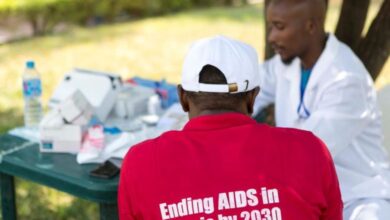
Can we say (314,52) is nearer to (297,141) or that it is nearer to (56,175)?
(297,141)

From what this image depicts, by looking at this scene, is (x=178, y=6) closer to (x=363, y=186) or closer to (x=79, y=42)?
(x=79, y=42)

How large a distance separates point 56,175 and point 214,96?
40.1 inches

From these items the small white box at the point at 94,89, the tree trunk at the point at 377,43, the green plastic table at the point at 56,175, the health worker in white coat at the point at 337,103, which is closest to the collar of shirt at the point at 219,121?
the green plastic table at the point at 56,175

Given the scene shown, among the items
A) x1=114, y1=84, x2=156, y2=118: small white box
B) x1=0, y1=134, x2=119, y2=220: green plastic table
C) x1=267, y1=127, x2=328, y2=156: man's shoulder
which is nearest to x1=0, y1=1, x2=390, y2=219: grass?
x1=114, y1=84, x2=156, y2=118: small white box

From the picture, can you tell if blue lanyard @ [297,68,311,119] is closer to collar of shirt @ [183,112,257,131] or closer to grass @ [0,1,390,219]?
collar of shirt @ [183,112,257,131]

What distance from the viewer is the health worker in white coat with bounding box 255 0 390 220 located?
2752 millimetres

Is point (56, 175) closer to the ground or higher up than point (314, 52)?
closer to the ground

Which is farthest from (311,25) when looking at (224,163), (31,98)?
(31,98)

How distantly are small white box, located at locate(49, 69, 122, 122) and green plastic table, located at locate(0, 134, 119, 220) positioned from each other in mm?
352

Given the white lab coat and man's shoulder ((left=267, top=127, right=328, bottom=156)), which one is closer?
man's shoulder ((left=267, top=127, right=328, bottom=156))

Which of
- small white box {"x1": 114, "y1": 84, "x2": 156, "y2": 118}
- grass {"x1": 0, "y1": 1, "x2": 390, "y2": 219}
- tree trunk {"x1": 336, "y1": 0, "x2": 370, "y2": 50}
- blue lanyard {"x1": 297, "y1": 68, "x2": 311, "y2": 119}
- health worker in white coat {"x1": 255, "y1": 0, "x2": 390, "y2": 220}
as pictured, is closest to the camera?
health worker in white coat {"x1": 255, "y1": 0, "x2": 390, "y2": 220}

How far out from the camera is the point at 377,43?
11.3 feet

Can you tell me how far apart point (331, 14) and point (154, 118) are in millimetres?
8391

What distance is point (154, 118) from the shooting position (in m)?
3.21
